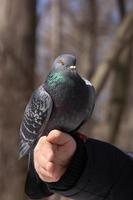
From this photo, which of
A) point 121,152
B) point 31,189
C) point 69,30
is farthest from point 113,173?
point 69,30

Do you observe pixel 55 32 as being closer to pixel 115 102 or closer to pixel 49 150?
pixel 115 102

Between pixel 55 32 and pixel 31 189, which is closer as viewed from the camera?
pixel 31 189

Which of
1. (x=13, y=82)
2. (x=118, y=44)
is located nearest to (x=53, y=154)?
(x=13, y=82)

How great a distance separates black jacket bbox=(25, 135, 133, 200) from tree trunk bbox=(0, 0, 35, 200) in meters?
1.09

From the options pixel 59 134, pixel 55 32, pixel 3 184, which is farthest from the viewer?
pixel 55 32

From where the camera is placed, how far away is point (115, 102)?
20.8 feet

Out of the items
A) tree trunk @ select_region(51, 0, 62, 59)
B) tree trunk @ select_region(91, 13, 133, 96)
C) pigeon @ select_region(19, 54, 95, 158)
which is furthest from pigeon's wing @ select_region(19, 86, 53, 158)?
tree trunk @ select_region(51, 0, 62, 59)

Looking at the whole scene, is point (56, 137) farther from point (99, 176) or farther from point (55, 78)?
point (99, 176)

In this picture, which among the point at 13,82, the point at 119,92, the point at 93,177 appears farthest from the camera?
the point at 119,92

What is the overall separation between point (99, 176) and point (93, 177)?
0.09 ft

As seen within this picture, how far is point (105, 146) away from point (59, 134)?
363 millimetres

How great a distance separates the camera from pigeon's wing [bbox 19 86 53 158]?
1.49 metres

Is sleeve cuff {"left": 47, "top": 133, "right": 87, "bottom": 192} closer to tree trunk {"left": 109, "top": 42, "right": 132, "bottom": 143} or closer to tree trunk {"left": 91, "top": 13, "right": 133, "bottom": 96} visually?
tree trunk {"left": 91, "top": 13, "right": 133, "bottom": 96}

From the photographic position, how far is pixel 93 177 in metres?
1.66
